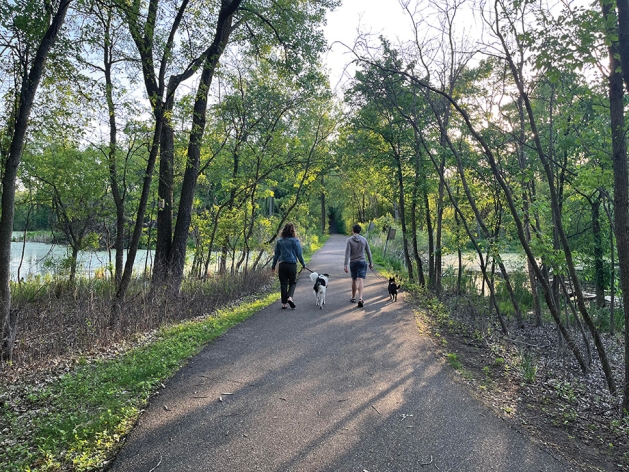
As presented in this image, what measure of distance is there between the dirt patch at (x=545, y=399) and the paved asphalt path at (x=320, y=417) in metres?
0.29

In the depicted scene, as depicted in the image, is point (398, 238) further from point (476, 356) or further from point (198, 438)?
point (198, 438)

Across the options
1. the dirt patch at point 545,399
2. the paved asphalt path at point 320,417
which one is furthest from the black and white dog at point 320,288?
the paved asphalt path at point 320,417

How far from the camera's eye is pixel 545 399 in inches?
186

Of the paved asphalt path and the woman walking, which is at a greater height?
the woman walking

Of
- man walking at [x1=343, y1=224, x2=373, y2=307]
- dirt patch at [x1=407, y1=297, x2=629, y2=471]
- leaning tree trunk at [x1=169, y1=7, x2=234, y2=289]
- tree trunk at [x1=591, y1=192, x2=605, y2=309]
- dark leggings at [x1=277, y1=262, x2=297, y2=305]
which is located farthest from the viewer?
tree trunk at [x1=591, y1=192, x2=605, y2=309]

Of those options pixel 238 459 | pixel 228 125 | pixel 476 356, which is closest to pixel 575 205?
pixel 476 356

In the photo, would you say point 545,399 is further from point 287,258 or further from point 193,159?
point 193,159

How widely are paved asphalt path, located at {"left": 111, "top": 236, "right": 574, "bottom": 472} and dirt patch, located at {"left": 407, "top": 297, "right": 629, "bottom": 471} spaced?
29cm

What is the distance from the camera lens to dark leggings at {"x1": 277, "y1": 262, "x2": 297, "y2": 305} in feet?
28.4

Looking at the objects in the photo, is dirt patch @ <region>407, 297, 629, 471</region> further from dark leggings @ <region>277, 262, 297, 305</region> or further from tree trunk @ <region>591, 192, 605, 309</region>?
tree trunk @ <region>591, 192, 605, 309</region>

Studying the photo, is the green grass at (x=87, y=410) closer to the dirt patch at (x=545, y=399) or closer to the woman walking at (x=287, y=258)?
the woman walking at (x=287, y=258)

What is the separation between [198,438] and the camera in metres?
3.33

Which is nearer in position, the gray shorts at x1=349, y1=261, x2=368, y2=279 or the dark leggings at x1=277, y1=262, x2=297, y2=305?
the dark leggings at x1=277, y1=262, x2=297, y2=305

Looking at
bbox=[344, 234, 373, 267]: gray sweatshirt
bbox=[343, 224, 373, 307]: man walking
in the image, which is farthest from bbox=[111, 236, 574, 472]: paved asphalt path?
bbox=[344, 234, 373, 267]: gray sweatshirt
